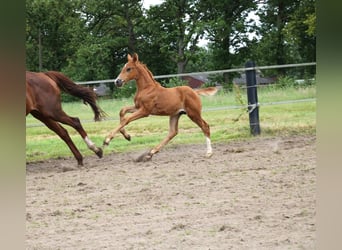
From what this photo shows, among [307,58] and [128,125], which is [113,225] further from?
[307,58]

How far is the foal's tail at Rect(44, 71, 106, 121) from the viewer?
168cm

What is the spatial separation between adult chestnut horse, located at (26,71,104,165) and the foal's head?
0.10 metres

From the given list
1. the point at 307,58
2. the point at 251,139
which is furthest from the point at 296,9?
the point at 251,139

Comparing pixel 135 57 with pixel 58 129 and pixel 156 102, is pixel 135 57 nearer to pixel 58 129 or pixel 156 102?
pixel 156 102

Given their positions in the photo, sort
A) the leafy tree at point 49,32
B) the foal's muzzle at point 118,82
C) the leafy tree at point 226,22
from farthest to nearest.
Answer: the foal's muzzle at point 118,82, the leafy tree at point 226,22, the leafy tree at point 49,32

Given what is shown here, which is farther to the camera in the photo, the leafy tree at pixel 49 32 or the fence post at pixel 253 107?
the fence post at pixel 253 107

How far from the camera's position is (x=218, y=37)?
166cm

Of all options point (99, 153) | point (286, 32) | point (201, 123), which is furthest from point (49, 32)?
point (286, 32)

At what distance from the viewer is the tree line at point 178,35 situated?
1616 mm

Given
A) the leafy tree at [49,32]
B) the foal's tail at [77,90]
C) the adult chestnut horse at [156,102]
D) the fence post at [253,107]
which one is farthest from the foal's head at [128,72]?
the fence post at [253,107]

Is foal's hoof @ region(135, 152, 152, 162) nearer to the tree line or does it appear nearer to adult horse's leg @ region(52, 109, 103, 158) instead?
Result: adult horse's leg @ region(52, 109, 103, 158)

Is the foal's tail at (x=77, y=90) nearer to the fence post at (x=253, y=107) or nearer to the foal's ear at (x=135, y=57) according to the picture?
the foal's ear at (x=135, y=57)

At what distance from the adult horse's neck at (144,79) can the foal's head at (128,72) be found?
2cm
